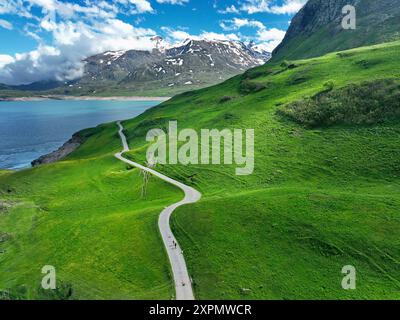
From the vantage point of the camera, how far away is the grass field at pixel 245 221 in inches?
1847

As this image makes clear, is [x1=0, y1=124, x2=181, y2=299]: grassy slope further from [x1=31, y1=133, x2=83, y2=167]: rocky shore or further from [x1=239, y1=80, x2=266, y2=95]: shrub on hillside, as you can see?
[x1=239, y1=80, x2=266, y2=95]: shrub on hillside

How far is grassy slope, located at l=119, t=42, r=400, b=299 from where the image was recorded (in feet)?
151

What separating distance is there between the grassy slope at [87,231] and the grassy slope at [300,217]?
630 cm

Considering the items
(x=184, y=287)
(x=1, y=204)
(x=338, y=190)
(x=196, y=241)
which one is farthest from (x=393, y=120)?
(x=1, y=204)

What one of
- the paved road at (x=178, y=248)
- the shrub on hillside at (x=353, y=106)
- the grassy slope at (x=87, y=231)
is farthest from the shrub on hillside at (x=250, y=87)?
the paved road at (x=178, y=248)

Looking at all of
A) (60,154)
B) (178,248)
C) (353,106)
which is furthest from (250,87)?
(178,248)

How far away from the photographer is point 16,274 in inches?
2229

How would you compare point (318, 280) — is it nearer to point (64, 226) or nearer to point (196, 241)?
point (196, 241)

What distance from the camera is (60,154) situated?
16888cm

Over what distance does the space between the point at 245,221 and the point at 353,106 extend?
5501 centimetres

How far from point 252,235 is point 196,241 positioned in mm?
8856

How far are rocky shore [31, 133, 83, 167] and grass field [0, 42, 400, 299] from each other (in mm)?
46391

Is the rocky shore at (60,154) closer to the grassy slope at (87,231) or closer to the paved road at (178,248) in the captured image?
the grassy slope at (87,231)

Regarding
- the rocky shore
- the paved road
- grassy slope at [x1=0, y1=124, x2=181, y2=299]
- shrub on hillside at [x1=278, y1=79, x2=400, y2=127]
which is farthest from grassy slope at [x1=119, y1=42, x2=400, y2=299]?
the rocky shore
